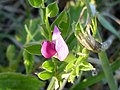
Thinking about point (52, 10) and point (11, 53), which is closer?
point (52, 10)


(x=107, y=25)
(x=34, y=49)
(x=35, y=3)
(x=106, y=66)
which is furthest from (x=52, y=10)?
(x=107, y=25)

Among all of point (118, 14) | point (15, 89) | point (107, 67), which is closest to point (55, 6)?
point (107, 67)

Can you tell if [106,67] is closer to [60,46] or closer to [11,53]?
[60,46]

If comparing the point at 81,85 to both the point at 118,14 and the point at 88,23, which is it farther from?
the point at 118,14

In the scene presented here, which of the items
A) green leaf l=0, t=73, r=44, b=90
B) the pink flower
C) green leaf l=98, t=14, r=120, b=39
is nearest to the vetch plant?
the pink flower

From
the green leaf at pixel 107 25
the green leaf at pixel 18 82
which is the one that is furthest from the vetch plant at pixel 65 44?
the green leaf at pixel 107 25

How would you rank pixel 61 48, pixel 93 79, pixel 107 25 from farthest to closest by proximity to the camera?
pixel 107 25, pixel 93 79, pixel 61 48

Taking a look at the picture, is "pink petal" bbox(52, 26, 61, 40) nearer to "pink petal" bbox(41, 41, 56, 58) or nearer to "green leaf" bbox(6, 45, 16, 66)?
"pink petal" bbox(41, 41, 56, 58)
